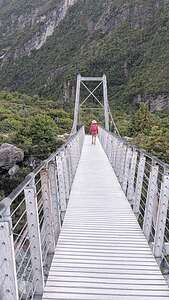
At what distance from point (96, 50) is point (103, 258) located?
8665 centimetres

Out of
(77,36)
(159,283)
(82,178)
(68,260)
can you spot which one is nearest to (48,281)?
(68,260)

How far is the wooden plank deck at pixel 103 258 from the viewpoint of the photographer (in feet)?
11.6

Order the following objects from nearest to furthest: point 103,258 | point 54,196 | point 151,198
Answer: point 103,258
point 151,198
point 54,196

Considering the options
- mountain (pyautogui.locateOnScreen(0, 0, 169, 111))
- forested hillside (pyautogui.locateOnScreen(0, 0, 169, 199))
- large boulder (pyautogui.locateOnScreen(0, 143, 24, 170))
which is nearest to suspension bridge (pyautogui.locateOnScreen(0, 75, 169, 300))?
forested hillside (pyautogui.locateOnScreen(0, 0, 169, 199))

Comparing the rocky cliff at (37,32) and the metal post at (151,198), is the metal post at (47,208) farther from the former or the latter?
the rocky cliff at (37,32)

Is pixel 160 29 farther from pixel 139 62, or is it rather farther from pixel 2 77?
pixel 2 77

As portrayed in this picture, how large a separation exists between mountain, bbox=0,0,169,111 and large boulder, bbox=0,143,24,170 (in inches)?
1598

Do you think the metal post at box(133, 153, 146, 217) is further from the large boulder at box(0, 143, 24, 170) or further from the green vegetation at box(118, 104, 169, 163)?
the large boulder at box(0, 143, 24, 170)

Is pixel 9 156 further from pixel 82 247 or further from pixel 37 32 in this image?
pixel 37 32

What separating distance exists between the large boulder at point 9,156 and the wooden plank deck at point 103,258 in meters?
13.0

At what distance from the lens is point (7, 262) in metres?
2.55

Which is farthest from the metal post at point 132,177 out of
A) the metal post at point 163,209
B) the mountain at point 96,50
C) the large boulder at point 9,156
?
the mountain at point 96,50

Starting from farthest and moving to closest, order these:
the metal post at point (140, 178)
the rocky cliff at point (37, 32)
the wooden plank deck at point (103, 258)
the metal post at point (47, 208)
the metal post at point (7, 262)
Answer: the rocky cliff at point (37, 32), the metal post at point (140, 178), the metal post at point (47, 208), the wooden plank deck at point (103, 258), the metal post at point (7, 262)

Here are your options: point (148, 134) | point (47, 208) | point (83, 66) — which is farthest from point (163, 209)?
point (83, 66)
